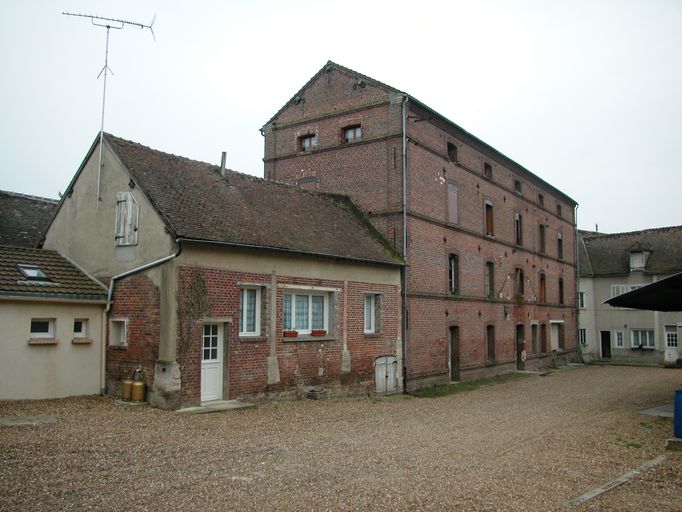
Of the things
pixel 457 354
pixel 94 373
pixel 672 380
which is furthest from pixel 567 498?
pixel 672 380

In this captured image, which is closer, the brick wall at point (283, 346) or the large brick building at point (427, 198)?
the brick wall at point (283, 346)

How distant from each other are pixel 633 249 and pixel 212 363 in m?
32.2

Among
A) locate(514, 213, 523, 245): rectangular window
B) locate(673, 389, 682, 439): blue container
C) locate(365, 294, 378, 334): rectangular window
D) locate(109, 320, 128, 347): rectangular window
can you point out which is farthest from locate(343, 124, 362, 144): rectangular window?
locate(673, 389, 682, 439): blue container

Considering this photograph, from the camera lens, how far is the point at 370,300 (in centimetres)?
1844

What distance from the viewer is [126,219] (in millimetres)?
14195

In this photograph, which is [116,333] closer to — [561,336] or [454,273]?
[454,273]

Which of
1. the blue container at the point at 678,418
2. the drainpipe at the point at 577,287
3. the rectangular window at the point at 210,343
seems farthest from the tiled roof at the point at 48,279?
the drainpipe at the point at 577,287

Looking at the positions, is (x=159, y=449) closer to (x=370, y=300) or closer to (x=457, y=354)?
(x=370, y=300)

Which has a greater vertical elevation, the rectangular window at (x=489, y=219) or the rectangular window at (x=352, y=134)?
the rectangular window at (x=352, y=134)

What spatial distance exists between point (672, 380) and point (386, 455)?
19.9 meters

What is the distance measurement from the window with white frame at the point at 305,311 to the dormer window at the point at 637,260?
28.2m

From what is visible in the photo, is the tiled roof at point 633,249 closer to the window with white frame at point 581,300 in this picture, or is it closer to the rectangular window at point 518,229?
the window with white frame at point 581,300

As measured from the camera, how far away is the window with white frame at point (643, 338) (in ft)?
120

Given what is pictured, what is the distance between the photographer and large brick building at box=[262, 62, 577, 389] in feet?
65.0
